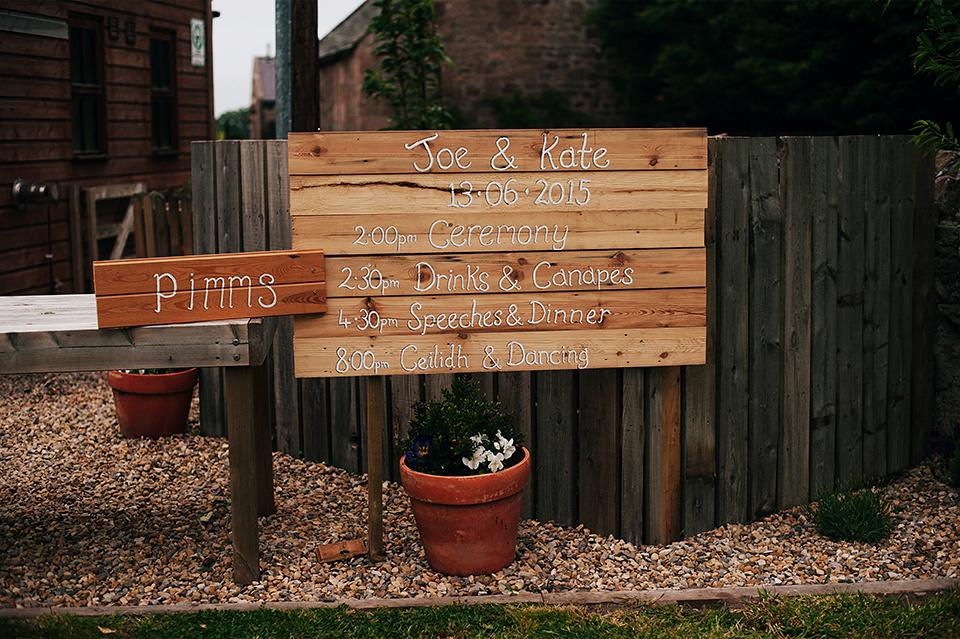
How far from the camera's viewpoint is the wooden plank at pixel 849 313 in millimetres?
5266

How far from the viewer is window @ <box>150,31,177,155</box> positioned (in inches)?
509

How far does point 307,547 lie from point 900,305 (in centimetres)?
350

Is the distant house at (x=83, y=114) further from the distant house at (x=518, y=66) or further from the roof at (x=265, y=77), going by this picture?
the roof at (x=265, y=77)

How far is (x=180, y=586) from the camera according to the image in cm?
435

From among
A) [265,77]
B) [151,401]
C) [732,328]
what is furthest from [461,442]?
[265,77]

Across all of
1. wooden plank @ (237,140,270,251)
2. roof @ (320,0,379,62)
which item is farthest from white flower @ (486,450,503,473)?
roof @ (320,0,379,62)

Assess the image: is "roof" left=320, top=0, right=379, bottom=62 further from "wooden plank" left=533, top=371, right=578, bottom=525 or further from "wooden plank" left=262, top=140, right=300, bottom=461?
"wooden plank" left=533, top=371, right=578, bottom=525

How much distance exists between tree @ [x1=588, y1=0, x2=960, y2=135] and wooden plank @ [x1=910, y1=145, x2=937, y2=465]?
5.17 meters

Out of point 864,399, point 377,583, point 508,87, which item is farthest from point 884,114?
point 377,583

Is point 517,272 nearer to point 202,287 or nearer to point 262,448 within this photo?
point 202,287

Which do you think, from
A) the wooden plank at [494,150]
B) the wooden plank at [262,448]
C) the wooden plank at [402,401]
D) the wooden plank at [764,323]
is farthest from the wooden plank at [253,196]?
the wooden plank at [764,323]

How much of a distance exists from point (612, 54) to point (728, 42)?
4.03 metres

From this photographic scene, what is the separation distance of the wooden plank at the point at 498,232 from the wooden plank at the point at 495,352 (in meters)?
0.39

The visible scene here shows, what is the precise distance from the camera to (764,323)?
5.01m
